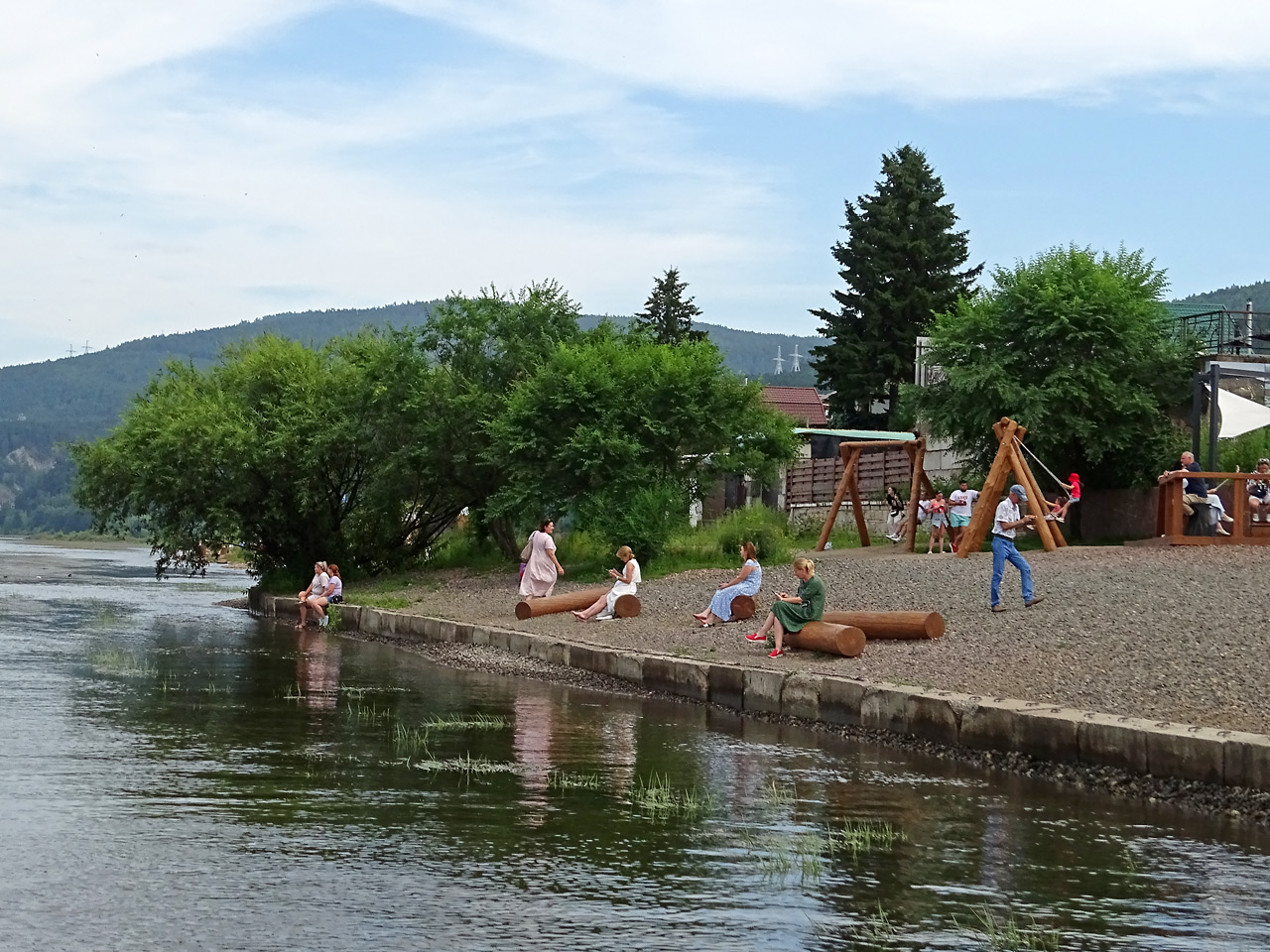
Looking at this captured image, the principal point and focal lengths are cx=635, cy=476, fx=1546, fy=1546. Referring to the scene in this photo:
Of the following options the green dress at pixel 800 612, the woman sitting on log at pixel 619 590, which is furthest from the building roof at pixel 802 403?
the green dress at pixel 800 612

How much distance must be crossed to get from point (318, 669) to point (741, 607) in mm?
6423

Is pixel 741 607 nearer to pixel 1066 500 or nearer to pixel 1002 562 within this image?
pixel 1002 562

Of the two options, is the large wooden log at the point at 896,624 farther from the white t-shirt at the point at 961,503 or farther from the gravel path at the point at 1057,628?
the white t-shirt at the point at 961,503

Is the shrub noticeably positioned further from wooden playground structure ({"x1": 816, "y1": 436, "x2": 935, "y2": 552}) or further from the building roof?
the building roof

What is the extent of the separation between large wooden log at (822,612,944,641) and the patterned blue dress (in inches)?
135

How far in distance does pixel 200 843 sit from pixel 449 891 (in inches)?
74.3

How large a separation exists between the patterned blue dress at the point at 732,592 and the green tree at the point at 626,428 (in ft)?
33.2

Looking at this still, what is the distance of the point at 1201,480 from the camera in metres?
30.8

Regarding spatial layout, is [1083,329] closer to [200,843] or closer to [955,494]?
[955,494]

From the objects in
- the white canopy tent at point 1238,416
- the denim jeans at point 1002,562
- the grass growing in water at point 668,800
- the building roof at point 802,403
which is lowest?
the grass growing in water at point 668,800

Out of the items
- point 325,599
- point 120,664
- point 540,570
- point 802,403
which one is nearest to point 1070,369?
point 540,570

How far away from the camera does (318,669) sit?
22.1 meters

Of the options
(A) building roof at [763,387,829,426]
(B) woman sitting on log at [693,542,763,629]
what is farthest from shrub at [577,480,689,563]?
(A) building roof at [763,387,829,426]

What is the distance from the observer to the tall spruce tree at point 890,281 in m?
61.0
